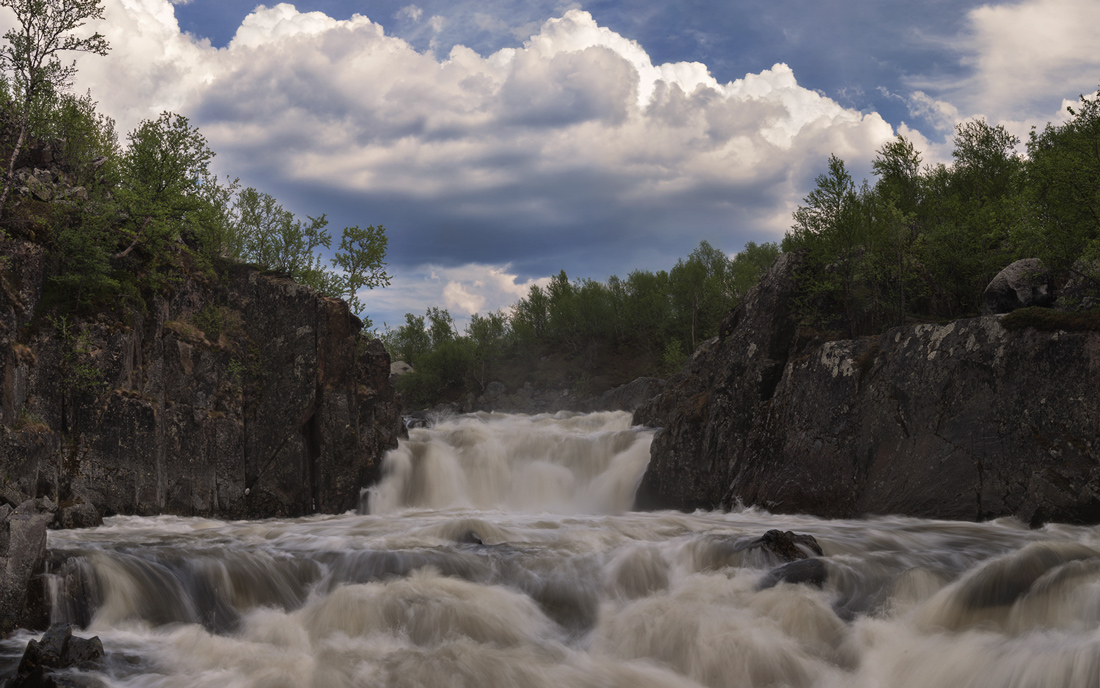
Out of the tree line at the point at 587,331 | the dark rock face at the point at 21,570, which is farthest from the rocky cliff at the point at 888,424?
the tree line at the point at 587,331

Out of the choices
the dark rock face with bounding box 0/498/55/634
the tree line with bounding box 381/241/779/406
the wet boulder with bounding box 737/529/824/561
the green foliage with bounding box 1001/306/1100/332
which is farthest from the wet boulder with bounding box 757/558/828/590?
the tree line with bounding box 381/241/779/406

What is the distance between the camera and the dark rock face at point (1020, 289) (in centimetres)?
1758

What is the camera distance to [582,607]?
12.4 m

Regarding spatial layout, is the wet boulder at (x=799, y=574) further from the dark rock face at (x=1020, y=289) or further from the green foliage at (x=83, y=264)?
the green foliage at (x=83, y=264)

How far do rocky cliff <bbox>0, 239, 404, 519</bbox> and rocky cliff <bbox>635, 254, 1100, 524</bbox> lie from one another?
454 inches

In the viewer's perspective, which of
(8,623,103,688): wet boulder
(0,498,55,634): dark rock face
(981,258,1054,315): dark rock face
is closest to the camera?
(8,623,103,688): wet boulder

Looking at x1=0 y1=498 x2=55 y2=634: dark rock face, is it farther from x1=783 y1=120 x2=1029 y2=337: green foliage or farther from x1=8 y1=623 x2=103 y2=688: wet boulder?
x1=783 y1=120 x2=1029 y2=337: green foliage

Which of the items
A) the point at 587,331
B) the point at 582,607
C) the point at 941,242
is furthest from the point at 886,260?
the point at 587,331

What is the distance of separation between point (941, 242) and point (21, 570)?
2711 cm

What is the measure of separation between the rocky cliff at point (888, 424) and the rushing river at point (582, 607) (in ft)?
3.85

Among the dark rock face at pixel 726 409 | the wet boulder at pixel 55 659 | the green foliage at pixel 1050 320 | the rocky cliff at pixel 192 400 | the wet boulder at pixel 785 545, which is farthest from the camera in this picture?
the dark rock face at pixel 726 409

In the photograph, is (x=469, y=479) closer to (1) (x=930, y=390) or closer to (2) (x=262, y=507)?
(2) (x=262, y=507)

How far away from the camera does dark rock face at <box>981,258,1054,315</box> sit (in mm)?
17578

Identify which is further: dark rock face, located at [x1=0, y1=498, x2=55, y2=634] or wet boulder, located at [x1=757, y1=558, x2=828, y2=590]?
wet boulder, located at [x1=757, y1=558, x2=828, y2=590]
